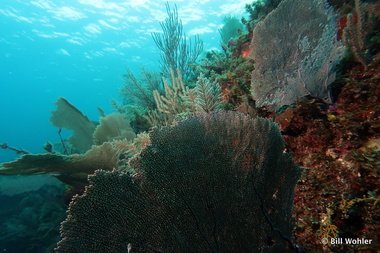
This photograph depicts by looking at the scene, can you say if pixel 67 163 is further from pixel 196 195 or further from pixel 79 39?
pixel 79 39

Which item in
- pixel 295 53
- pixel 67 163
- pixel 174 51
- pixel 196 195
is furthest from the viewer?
pixel 174 51

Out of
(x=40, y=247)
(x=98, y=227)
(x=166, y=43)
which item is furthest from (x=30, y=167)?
(x=166, y=43)

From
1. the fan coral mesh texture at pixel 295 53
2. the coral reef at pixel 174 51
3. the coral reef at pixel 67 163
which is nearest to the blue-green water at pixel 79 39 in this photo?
the coral reef at pixel 174 51

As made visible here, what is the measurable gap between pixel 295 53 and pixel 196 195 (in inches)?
96.1

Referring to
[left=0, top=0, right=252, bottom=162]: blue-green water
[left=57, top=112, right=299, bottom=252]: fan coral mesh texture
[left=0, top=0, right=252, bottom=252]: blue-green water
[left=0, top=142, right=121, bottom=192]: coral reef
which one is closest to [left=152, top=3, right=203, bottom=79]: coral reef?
[left=0, top=0, right=252, bottom=252]: blue-green water

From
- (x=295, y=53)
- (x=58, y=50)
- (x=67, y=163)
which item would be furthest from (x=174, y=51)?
(x=58, y=50)

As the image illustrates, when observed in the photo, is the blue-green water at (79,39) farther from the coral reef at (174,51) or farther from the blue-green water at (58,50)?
the coral reef at (174,51)

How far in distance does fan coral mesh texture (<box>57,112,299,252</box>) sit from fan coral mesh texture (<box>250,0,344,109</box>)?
1.09m

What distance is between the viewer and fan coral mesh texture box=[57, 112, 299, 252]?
4.73ft

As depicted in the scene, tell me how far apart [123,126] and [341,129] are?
458cm

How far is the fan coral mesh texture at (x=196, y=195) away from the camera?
1440mm

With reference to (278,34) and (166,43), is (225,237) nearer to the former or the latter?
(278,34)

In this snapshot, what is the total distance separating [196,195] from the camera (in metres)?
1.59

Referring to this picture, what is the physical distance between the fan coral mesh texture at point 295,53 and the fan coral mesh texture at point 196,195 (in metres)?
1.09
